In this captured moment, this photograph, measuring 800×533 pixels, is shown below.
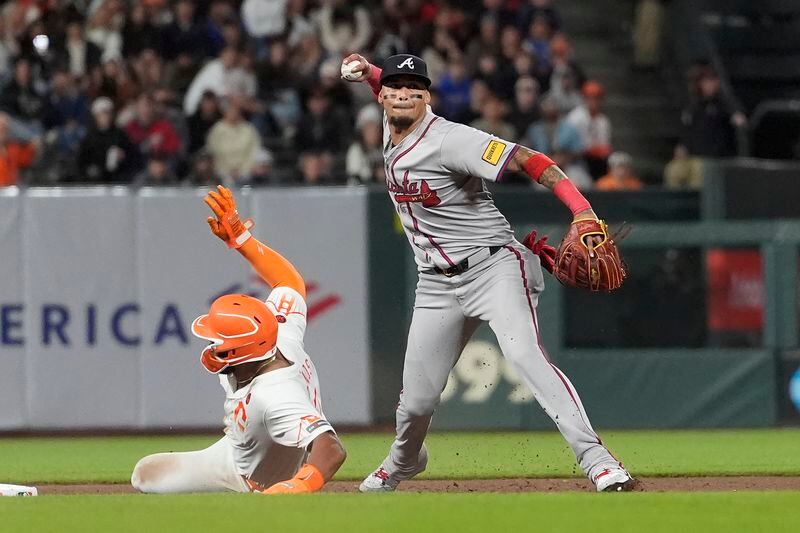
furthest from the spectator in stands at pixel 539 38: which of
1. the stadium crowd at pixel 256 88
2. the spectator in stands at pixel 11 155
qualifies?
the spectator in stands at pixel 11 155

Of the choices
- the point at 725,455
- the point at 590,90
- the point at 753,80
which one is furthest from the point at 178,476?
the point at 753,80

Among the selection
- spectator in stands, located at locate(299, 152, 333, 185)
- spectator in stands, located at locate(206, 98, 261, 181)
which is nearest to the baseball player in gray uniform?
spectator in stands, located at locate(299, 152, 333, 185)

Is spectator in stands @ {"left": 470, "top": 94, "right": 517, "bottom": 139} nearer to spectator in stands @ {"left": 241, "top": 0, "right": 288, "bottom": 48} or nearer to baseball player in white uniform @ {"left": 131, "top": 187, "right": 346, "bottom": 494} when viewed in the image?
spectator in stands @ {"left": 241, "top": 0, "right": 288, "bottom": 48}

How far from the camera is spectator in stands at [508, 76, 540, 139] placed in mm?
13992

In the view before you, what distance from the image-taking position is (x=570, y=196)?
6453 mm

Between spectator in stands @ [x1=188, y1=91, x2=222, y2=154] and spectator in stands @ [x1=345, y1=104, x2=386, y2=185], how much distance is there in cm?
143

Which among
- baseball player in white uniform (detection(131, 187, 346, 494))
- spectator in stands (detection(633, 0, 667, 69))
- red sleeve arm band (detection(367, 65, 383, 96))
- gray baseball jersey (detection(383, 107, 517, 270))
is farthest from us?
spectator in stands (detection(633, 0, 667, 69))

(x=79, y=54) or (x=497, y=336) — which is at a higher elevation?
(x=79, y=54)

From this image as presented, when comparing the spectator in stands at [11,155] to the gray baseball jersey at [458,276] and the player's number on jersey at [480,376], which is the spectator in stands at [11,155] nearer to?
the player's number on jersey at [480,376]

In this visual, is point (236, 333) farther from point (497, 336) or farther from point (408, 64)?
point (408, 64)

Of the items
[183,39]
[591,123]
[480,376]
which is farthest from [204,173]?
[591,123]

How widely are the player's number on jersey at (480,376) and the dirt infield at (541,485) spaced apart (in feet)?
10.0

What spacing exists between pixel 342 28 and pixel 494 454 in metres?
6.49

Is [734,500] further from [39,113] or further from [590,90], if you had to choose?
[39,113]
